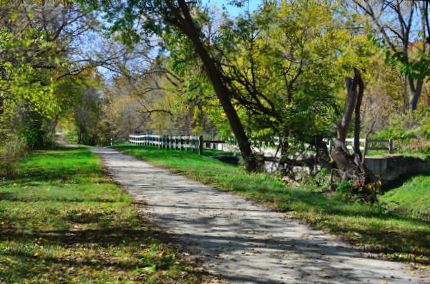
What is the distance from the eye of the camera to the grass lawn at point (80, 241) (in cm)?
573

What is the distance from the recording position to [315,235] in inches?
308

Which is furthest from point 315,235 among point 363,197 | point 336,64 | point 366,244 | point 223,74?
point 336,64

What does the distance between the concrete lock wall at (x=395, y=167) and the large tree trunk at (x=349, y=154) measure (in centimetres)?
1001

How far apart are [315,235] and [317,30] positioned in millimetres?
14668

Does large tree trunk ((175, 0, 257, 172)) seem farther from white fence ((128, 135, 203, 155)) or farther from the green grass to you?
white fence ((128, 135, 203, 155))

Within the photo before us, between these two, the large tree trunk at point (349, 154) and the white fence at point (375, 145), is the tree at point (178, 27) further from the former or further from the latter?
the white fence at point (375, 145)

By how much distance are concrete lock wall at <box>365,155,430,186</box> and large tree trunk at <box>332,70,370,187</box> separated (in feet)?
32.9

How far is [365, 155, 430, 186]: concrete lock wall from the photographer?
25.9 m

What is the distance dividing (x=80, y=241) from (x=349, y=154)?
9815 millimetres

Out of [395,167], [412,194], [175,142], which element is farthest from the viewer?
[175,142]

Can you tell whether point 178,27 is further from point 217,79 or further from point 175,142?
point 175,142

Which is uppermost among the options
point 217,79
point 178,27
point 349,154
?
point 178,27

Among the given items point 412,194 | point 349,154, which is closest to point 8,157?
point 349,154

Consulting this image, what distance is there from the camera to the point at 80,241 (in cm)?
730
